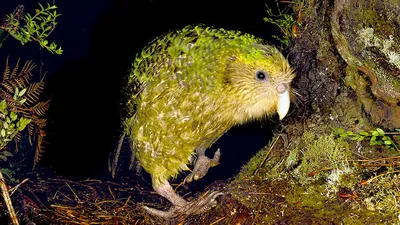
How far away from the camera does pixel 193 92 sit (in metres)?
3.06

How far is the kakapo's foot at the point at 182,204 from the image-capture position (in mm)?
3275

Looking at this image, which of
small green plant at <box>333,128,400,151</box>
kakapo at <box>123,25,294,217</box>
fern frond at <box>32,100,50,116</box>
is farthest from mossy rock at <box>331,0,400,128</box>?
fern frond at <box>32,100,50,116</box>

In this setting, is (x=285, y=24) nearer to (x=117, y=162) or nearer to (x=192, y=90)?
(x=192, y=90)

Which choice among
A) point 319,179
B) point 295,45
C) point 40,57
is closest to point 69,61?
point 40,57

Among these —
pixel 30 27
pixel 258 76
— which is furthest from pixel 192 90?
pixel 30 27

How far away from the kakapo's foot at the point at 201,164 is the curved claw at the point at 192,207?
1.85ft

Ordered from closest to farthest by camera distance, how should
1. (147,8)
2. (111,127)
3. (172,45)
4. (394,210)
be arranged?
(394,210) → (172,45) → (147,8) → (111,127)

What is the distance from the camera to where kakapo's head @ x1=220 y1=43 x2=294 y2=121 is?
2.88 meters

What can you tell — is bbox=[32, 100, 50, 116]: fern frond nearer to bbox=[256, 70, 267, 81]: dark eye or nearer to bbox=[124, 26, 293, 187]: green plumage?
bbox=[124, 26, 293, 187]: green plumage

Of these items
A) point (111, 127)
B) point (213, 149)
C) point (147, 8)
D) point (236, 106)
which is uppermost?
point (147, 8)

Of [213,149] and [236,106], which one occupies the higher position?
[236,106]

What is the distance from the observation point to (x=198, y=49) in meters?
3.12

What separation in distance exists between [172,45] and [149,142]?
729mm

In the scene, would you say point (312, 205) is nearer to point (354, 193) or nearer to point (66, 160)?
point (354, 193)
